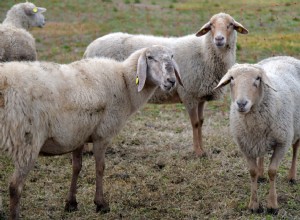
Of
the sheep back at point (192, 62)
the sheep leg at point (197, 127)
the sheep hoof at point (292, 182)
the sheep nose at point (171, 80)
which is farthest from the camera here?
the sheep back at point (192, 62)

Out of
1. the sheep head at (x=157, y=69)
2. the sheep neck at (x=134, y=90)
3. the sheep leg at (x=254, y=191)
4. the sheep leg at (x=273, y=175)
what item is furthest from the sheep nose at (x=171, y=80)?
the sheep leg at (x=273, y=175)

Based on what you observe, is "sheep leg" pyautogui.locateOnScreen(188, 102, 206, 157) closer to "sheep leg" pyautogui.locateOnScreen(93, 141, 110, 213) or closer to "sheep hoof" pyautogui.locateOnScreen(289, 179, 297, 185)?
"sheep hoof" pyautogui.locateOnScreen(289, 179, 297, 185)

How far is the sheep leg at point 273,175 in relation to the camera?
541 centimetres

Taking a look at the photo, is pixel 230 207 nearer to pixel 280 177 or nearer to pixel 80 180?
pixel 280 177

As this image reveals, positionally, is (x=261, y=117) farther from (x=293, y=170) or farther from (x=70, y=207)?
(x=70, y=207)

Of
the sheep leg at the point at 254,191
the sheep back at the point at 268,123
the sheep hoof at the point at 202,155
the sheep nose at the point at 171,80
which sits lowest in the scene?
the sheep hoof at the point at 202,155

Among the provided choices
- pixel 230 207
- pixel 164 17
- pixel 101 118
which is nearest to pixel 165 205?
pixel 230 207

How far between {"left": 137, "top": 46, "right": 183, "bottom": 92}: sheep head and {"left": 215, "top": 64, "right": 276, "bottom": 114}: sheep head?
2.03 ft

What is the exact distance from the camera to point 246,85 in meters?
5.05

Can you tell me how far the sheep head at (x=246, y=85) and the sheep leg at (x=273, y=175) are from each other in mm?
612

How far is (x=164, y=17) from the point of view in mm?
19875

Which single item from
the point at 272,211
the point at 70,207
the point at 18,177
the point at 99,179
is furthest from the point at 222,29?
the point at 18,177

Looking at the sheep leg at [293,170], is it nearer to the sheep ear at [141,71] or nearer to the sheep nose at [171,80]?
the sheep nose at [171,80]

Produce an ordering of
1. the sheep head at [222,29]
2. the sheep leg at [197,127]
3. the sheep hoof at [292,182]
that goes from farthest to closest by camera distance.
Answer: the sheep leg at [197,127] → the sheep head at [222,29] → the sheep hoof at [292,182]
